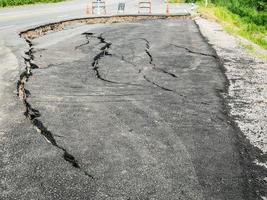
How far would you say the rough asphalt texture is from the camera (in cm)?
455

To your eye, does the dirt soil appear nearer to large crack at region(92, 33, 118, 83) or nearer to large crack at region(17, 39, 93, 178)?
large crack at region(17, 39, 93, 178)

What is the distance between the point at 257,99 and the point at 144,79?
2.57 metres

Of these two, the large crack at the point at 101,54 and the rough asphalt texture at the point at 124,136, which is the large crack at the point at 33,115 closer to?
the rough asphalt texture at the point at 124,136

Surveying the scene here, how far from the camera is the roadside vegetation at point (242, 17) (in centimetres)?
1959

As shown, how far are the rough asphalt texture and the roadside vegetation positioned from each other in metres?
8.65

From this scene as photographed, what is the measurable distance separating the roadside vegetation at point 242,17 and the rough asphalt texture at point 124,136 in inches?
341

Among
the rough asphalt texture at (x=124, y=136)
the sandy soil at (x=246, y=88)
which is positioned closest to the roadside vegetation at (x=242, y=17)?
the sandy soil at (x=246, y=88)

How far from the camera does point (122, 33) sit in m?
16.4

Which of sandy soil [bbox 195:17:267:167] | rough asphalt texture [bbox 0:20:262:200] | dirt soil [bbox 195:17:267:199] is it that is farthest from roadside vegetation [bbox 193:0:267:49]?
rough asphalt texture [bbox 0:20:262:200]

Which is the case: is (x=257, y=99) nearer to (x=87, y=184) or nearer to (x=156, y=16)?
(x=87, y=184)

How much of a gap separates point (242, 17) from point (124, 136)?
23559mm

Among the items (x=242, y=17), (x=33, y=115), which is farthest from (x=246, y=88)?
(x=242, y=17)

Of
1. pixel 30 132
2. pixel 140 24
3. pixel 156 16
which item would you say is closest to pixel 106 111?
pixel 30 132

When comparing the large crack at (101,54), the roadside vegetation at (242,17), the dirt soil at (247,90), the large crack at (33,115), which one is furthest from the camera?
the roadside vegetation at (242,17)
